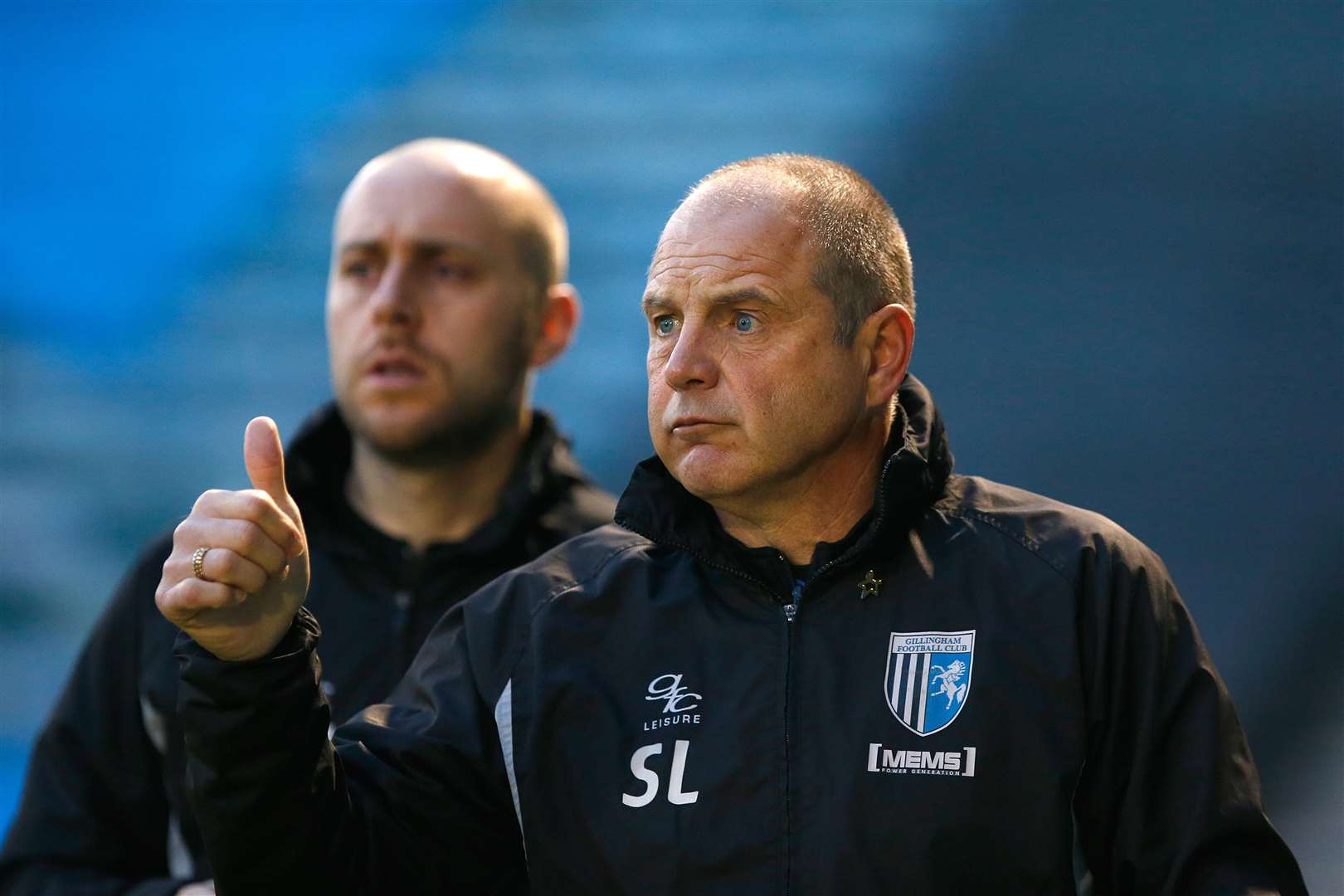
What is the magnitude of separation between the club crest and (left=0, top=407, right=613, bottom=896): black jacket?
1104 millimetres

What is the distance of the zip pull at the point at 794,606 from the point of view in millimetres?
1879

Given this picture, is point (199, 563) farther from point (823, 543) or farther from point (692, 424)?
point (823, 543)

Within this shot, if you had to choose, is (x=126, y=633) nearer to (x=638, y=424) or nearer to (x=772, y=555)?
(x=772, y=555)

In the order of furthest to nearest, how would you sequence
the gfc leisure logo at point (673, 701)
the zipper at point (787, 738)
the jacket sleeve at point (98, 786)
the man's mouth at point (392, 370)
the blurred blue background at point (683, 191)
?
the blurred blue background at point (683, 191)
the man's mouth at point (392, 370)
the jacket sleeve at point (98, 786)
the gfc leisure logo at point (673, 701)
the zipper at point (787, 738)

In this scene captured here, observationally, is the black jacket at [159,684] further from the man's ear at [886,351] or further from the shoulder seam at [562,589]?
the man's ear at [886,351]

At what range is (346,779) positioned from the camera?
1.88 metres

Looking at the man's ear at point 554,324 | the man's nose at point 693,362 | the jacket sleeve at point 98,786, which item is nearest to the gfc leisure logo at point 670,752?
the man's nose at point 693,362

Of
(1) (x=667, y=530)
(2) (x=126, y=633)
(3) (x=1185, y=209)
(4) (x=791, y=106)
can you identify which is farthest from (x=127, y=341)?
(1) (x=667, y=530)

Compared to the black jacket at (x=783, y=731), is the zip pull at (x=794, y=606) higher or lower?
higher

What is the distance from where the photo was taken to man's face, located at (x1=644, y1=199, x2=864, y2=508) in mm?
1935

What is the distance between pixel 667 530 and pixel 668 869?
0.41 m

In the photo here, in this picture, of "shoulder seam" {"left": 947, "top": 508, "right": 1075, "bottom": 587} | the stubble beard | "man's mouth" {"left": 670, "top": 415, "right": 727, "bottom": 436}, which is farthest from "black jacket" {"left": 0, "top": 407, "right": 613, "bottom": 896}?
"shoulder seam" {"left": 947, "top": 508, "right": 1075, "bottom": 587}

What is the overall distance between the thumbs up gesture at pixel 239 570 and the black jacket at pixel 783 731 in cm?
4

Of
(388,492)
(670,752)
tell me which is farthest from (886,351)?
(388,492)
